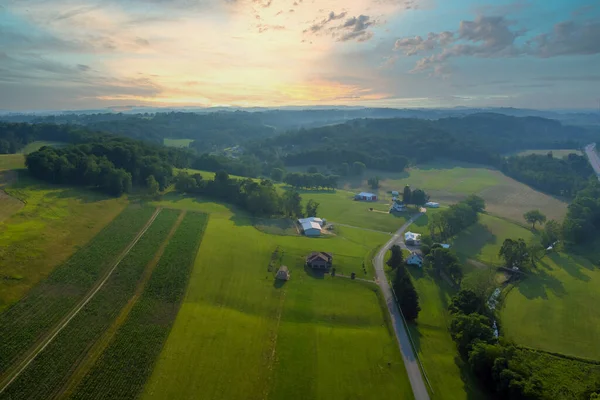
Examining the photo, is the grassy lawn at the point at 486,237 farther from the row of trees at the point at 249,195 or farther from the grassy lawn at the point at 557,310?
the row of trees at the point at 249,195

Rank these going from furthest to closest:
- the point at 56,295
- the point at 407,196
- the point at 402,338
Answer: the point at 407,196
the point at 402,338
the point at 56,295

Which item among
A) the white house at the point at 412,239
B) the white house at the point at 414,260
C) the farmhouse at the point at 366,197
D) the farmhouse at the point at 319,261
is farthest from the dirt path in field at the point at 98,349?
the farmhouse at the point at 366,197

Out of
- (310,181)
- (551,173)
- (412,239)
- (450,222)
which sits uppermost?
(450,222)

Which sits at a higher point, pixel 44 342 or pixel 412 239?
pixel 44 342

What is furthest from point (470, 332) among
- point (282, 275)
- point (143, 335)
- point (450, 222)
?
point (450, 222)

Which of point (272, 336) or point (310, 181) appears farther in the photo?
point (310, 181)

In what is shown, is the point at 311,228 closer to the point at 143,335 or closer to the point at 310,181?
the point at 143,335
